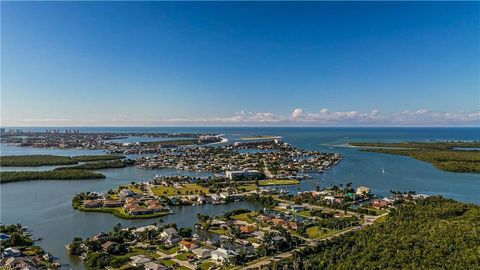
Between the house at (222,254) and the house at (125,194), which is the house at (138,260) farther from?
the house at (125,194)

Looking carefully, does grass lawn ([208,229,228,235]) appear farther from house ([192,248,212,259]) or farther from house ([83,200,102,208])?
house ([83,200,102,208])

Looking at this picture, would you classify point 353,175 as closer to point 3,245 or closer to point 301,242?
point 301,242

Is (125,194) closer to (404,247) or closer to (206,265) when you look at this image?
(206,265)

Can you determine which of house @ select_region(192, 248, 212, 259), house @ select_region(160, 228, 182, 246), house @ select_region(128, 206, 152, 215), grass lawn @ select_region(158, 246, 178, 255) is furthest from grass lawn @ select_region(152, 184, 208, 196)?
house @ select_region(192, 248, 212, 259)

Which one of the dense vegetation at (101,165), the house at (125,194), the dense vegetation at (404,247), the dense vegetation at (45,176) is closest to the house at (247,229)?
the dense vegetation at (404,247)

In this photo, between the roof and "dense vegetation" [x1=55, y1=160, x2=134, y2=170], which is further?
"dense vegetation" [x1=55, y1=160, x2=134, y2=170]

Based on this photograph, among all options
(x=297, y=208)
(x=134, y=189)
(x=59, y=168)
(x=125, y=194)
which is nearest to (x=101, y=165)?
(x=59, y=168)
